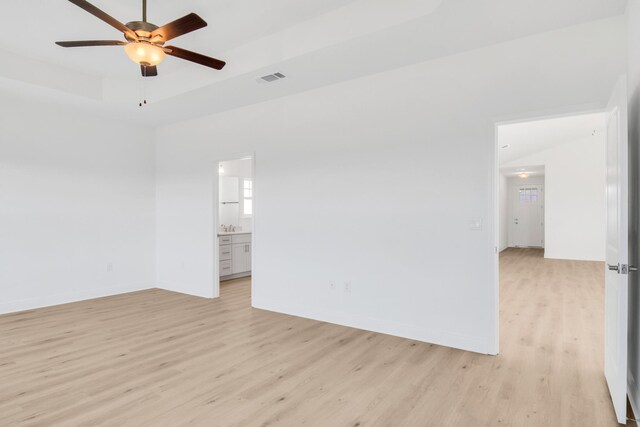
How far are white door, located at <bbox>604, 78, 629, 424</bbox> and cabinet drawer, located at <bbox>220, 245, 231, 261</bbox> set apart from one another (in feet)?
18.2

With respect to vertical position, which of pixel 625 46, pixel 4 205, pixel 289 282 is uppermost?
pixel 625 46

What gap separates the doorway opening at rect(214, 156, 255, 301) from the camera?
21.6 feet

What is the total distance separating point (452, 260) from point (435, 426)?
65.0 inches

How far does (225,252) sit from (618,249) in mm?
5697

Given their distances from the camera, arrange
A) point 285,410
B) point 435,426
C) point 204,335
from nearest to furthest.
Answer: point 435,426
point 285,410
point 204,335

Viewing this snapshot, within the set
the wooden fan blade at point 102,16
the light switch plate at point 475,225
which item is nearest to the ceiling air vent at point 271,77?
Result: the wooden fan blade at point 102,16

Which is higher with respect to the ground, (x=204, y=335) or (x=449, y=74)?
(x=449, y=74)

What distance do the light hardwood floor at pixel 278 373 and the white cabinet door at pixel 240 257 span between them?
2078 millimetres

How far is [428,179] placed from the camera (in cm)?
369

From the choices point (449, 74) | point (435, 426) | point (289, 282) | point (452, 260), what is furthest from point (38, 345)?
point (449, 74)

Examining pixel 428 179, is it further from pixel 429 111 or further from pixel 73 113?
pixel 73 113

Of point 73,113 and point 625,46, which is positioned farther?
point 73,113

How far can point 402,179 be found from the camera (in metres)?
3.85

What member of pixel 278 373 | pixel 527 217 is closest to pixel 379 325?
pixel 278 373
